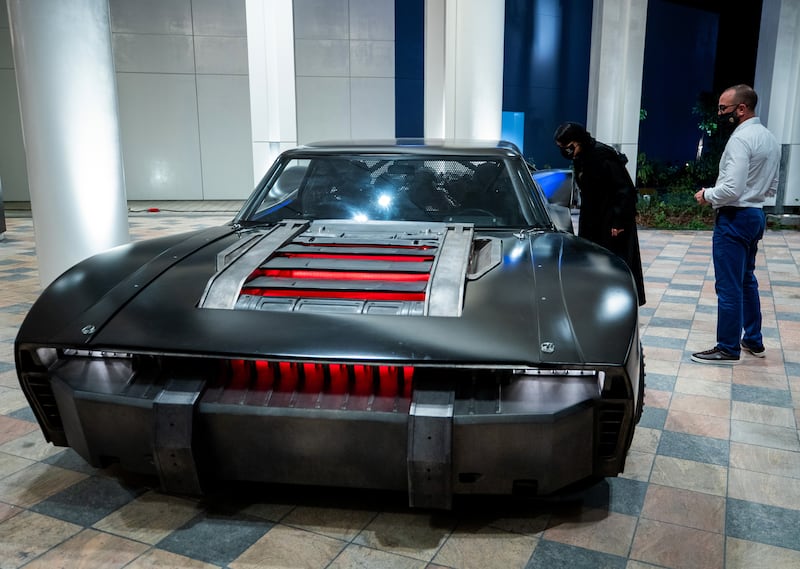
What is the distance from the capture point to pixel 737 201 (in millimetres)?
3873

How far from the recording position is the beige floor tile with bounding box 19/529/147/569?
211cm

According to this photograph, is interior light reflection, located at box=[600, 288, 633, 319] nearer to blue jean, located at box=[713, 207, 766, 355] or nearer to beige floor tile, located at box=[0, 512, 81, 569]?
beige floor tile, located at box=[0, 512, 81, 569]

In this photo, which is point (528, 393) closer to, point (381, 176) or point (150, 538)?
point (150, 538)

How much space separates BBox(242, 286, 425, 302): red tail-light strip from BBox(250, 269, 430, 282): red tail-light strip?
11 cm

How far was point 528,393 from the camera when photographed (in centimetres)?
207

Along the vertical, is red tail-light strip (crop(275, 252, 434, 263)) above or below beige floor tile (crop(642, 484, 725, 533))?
above

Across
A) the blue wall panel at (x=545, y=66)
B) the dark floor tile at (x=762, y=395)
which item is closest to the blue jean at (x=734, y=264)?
the dark floor tile at (x=762, y=395)

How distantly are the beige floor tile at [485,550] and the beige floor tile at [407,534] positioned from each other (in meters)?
0.04

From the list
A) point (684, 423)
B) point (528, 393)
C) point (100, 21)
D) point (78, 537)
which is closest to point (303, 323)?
point (528, 393)

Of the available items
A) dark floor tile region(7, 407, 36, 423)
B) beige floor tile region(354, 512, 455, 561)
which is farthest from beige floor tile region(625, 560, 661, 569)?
dark floor tile region(7, 407, 36, 423)

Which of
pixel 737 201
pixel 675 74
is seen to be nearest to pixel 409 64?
pixel 675 74

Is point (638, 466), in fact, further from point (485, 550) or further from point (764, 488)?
point (485, 550)

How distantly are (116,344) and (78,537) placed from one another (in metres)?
0.67

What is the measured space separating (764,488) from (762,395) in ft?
3.92
